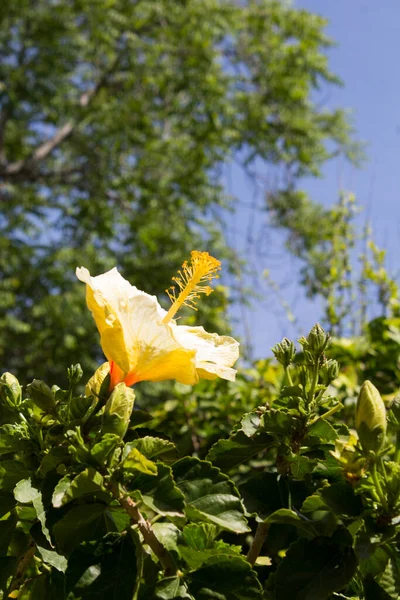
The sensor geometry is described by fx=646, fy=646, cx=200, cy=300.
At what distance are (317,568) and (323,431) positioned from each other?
152 millimetres

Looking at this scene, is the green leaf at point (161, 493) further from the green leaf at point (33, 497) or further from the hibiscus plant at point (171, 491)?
the green leaf at point (33, 497)

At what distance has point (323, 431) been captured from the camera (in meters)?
0.76

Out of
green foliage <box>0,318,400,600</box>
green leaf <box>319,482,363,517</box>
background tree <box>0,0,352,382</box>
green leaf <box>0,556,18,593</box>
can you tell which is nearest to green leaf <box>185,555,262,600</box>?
green foliage <box>0,318,400,600</box>

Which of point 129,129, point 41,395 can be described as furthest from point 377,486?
point 129,129

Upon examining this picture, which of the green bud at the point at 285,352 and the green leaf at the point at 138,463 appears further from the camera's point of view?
the green bud at the point at 285,352

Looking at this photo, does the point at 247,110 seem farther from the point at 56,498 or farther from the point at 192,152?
the point at 56,498

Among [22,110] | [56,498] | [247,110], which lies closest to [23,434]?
[56,498]

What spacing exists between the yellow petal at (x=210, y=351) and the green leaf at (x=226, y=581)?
0.24 m

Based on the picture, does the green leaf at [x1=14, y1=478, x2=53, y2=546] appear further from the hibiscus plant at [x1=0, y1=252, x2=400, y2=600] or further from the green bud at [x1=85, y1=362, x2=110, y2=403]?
the green bud at [x1=85, y1=362, x2=110, y2=403]

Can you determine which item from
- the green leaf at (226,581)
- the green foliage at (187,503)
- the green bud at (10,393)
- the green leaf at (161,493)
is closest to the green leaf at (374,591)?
the green foliage at (187,503)

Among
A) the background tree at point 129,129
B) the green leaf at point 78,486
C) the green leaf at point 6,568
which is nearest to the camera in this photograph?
the green leaf at point 78,486

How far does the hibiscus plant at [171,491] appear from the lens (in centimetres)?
66

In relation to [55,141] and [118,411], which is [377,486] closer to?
[118,411]

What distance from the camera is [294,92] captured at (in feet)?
29.1
